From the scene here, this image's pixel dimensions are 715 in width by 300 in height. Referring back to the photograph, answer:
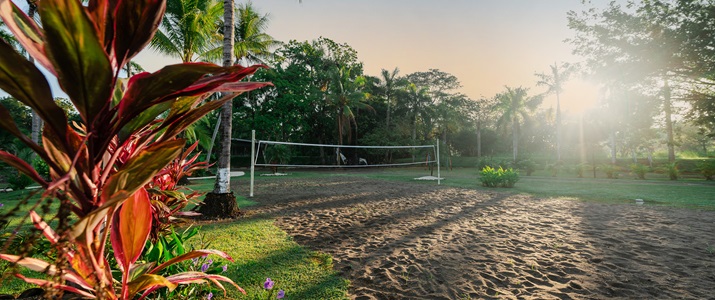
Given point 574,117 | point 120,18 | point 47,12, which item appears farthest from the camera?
point 574,117

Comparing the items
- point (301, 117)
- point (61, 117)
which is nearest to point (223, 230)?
point (61, 117)

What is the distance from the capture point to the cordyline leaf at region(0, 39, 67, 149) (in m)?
0.65

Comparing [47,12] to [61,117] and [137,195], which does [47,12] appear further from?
[137,195]

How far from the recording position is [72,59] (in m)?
0.68

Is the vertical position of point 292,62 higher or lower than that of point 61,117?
higher

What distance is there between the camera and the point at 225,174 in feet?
18.4

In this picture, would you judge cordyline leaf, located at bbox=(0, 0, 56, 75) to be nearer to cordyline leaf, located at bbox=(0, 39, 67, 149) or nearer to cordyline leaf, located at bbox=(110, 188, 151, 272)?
cordyline leaf, located at bbox=(0, 39, 67, 149)

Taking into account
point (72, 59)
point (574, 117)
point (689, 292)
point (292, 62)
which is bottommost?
point (689, 292)

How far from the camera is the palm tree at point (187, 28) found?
1209cm

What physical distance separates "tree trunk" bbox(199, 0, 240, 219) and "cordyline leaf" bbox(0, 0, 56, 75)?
4925 millimetres

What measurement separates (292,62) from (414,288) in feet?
87.4

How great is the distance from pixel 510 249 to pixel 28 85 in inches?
179

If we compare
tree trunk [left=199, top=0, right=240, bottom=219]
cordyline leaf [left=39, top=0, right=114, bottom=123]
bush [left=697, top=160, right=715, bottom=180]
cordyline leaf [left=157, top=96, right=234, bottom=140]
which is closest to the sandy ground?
tree trunk [left=199, top=0, right=240, bottom=219]

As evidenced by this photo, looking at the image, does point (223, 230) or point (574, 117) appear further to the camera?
point (574, 117)
